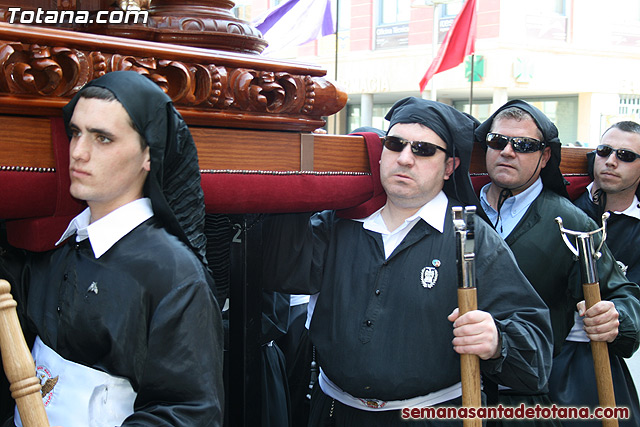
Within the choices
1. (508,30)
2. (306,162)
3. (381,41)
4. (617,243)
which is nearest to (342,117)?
(381,41)

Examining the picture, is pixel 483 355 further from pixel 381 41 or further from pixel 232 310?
pixel 381 41

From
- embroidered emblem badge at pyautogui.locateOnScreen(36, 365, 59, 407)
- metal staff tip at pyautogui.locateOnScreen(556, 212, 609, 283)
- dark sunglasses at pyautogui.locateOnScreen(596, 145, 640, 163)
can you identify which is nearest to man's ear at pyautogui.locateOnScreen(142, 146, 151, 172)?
embroidered emblem badge at pyautogui.locateOnScreen(36, 365, 59, 407)

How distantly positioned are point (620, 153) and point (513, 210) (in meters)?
0.78

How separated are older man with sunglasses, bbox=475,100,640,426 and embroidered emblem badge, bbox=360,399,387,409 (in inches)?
29.8

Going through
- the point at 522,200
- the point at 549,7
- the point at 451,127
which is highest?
the point at 549,7

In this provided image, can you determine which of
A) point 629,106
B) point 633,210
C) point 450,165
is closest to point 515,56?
point 629,106

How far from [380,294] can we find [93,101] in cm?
127

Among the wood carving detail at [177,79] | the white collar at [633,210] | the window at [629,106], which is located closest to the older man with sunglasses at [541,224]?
the white collar at [633,210]

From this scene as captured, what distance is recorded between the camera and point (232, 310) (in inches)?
106

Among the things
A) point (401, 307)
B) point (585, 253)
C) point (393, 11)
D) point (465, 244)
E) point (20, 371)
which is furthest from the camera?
point (393, 11)

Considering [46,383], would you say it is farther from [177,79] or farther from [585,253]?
[585,253]

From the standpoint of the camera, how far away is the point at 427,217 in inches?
102

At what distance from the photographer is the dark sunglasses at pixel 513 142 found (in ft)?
10.2

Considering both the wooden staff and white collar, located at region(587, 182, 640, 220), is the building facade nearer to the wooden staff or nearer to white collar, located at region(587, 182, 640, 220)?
white collar, located at region(587, 182, 640, 220)
